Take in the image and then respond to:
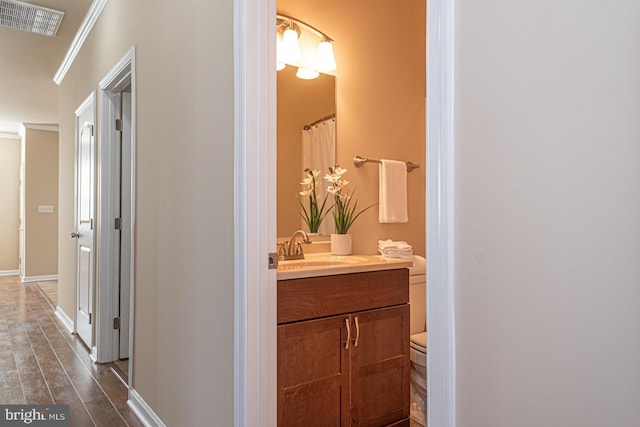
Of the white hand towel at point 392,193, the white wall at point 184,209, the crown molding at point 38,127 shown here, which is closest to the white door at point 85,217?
the white wall at point 184,209

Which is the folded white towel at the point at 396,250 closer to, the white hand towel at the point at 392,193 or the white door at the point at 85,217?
the white hand towel at the point at 392,193

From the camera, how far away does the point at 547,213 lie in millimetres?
650

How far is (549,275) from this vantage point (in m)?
0.65

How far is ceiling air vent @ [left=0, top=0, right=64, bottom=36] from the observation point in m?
3.14

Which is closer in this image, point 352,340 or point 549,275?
point 549,275

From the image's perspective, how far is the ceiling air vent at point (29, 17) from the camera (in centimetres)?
314

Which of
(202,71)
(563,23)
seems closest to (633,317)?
(563,23)

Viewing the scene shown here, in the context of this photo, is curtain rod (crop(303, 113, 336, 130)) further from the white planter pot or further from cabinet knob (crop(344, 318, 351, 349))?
cabinet knob (crop(344, 318, 351, 349))

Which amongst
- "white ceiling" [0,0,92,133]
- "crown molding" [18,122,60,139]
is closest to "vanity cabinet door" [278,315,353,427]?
"white ceiling" [0,0,92,133]

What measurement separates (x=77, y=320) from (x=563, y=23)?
177 inches

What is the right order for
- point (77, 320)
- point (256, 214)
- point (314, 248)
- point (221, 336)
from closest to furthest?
point (256, 214) → point (221, 336) → point (314, 248) → point (77, 320)

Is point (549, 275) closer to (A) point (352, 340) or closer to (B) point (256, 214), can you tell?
(B) point (256, 214)

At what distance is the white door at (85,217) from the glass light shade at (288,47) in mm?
1847

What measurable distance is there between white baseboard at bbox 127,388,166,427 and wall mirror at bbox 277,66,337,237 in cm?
118
